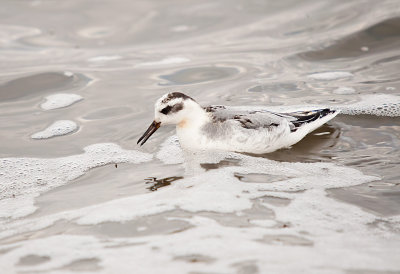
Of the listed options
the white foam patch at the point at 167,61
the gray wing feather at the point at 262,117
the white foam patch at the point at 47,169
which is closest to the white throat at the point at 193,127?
the gray wing feather at the point at 262,117

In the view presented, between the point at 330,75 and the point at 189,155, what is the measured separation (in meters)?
3.42

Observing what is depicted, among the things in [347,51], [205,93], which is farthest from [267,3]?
[205,93]

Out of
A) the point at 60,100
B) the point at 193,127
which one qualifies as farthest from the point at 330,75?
the point at 60,100

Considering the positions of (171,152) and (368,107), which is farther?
(368,107)

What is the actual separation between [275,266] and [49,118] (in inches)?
197

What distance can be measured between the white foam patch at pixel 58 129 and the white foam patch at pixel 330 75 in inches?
148

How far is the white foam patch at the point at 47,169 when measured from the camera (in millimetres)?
5840

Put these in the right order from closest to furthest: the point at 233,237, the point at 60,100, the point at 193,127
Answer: the point at 233,237, the point at 193,127, the point at 60,100

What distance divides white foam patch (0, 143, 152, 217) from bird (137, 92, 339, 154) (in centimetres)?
35

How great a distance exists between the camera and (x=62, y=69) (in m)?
9.86

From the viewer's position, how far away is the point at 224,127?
6.52m

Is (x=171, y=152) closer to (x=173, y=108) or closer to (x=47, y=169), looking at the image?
(x=173, y=108)

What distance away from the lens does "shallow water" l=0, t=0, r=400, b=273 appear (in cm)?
432

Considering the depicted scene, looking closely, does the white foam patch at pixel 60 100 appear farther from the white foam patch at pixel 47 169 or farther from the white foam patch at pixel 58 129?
the white foam patch at pixel 47 169
